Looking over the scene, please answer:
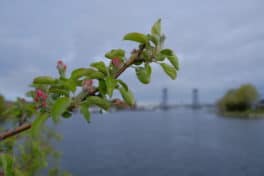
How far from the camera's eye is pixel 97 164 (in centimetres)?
1148

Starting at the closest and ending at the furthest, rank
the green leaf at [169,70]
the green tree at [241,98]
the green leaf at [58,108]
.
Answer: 1. the green leaf at [58,108]
2. the green leaf at [169,70]
3. the green tree at [241,98]

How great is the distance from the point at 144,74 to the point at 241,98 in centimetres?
5308

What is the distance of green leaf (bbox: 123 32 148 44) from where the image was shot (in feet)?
2.04

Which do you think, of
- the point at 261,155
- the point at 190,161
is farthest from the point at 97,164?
the point at 261,155

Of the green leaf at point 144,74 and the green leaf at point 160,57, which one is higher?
the green leaf at point 160,57

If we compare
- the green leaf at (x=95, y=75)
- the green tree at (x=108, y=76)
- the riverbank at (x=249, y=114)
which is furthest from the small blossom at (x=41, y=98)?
the riverbank at (x=249, y=114)

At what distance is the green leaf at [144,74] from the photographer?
67cm

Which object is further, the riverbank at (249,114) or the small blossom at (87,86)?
the riverbank at (249,114)

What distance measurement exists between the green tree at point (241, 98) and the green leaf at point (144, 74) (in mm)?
52061

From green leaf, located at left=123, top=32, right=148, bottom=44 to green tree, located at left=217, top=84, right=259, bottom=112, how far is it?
52.1m

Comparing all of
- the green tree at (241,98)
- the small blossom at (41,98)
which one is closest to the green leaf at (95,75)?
the small blossom at (41,98)

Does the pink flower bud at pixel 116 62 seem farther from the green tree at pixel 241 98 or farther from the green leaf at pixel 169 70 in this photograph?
the green tree at pixel 241 98

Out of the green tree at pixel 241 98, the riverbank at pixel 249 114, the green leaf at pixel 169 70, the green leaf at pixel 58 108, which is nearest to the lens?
the green leaf at pixel 58 108

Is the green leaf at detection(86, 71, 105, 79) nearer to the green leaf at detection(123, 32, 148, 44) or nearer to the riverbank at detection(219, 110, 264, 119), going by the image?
the green leaf at detection(123, 32, 148, 44)
